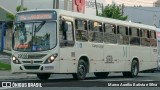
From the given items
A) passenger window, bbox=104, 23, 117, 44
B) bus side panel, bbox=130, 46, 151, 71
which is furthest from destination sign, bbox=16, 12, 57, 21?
bus side panel, bbox=130, 46, 151, 71

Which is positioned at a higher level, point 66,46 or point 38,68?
point 66,46

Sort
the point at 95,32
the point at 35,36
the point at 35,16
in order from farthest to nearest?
the point at 95,32 → the point at 35,16 → the point at 35,36

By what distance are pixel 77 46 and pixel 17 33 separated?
2730mm

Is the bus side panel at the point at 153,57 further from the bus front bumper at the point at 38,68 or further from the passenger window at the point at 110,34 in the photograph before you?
the bus front bumper at the point at 38,68

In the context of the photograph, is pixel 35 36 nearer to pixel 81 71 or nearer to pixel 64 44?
pixel 64 44

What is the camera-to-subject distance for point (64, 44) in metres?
20.9

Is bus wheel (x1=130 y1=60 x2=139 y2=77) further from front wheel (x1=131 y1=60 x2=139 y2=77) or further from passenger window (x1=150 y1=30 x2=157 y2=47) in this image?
passenger window (x1=150 y1=30 x2=157 y2=47)

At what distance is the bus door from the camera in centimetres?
2070

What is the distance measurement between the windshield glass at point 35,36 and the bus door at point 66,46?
410mm

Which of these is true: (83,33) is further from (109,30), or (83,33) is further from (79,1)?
(79,1)

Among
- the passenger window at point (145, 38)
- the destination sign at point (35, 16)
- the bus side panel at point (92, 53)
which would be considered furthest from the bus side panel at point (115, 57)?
the destination sign at point (35, 16)

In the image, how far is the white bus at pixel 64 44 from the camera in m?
20.5

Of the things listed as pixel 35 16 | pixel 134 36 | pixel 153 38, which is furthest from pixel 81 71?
pixel 153 38

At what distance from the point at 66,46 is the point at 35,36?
1425mm
